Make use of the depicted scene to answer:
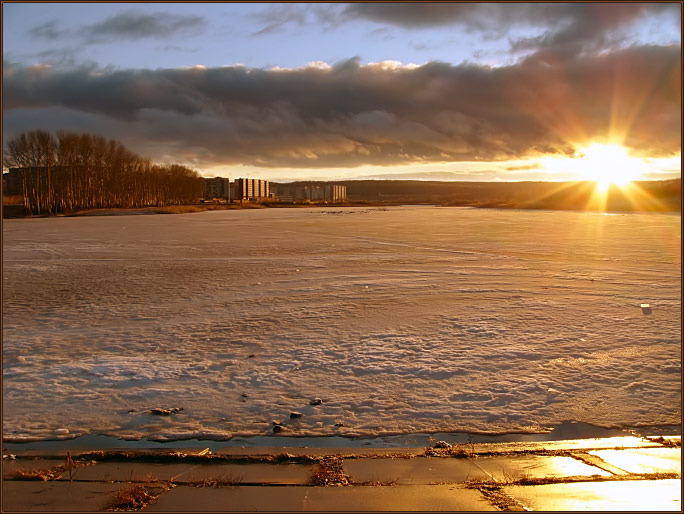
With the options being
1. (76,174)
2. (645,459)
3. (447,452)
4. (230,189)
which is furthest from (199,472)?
(230,189)

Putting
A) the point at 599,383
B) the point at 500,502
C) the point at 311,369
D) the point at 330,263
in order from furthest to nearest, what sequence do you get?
the point at 330,263
the point at 311,369
the point at 599,383
the point at 500,502

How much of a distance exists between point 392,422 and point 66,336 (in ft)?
16.0

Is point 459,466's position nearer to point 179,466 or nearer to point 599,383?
point 179,466

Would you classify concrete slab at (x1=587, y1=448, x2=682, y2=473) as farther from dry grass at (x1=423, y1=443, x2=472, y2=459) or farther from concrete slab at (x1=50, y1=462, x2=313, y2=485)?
concrete slab at (x1=50, y1=462, x2=313, y2=485)

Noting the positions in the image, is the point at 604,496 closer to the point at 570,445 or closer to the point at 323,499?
the point at 570,445

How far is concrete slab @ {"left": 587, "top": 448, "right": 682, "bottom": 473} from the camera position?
3885mm

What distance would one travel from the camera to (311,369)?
6.38 metres

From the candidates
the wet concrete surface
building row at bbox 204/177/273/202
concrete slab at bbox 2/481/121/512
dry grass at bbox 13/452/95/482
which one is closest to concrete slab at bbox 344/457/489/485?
the wet concrete surface

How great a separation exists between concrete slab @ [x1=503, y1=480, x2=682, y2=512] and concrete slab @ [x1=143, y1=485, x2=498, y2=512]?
0.30m

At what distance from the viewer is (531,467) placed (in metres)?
3.97

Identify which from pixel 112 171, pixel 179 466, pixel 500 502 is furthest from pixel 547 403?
pixel 112 171

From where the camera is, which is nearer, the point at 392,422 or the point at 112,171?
the point at 392,422

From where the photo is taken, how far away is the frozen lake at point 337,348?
202 inches

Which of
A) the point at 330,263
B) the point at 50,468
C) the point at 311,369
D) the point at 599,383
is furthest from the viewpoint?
the point at 330,263
